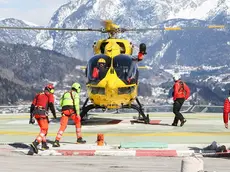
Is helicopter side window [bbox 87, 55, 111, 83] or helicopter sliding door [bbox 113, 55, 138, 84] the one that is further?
helicopter sliding door [bbox 113, 55, 138, 84]

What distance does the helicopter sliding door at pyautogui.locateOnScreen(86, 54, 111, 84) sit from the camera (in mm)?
23072

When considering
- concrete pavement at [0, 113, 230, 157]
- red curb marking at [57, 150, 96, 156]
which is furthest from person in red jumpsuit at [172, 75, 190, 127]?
red curb marking at [57, 150, 96, 156]

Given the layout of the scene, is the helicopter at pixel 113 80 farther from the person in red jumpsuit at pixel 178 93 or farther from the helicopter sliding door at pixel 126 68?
the person in red jumpsuit at pixel 178 93

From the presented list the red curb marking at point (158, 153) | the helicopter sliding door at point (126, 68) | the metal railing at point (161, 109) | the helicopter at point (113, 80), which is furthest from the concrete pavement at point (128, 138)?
the metal railing at point (161, 109)

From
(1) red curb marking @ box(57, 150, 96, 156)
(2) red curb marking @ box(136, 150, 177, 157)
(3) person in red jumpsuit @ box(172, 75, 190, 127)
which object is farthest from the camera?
(3) person in red jumpsuit @ box(172, 75, 190, 127)

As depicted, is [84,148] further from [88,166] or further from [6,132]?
[6,132]

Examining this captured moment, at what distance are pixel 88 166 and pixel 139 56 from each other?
13008mm

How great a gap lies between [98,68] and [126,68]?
127cm

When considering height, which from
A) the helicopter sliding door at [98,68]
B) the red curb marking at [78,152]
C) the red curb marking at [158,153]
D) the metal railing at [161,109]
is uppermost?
the helicopter sliding door at [98,68]

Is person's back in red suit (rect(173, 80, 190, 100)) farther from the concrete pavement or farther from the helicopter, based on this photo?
the helicopter

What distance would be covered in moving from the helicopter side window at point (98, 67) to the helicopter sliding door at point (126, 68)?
1.34 ft

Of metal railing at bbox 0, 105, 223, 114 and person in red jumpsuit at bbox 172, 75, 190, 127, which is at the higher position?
person in red jumpsuit at bbox 172, 75, 190, 127

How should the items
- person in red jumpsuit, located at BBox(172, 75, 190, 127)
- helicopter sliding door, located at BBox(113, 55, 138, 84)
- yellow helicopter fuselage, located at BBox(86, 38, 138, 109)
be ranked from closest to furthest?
1. person in red jumpsuit, located at BBox(172, 75, 190, 127)
2. yellow helicopter fuselage, located at BBox(86, 38, 138, 109)
3. helicopter sliding door, located at BBox(113, 55, 138, 84)

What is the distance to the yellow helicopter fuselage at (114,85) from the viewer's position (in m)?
22.8
